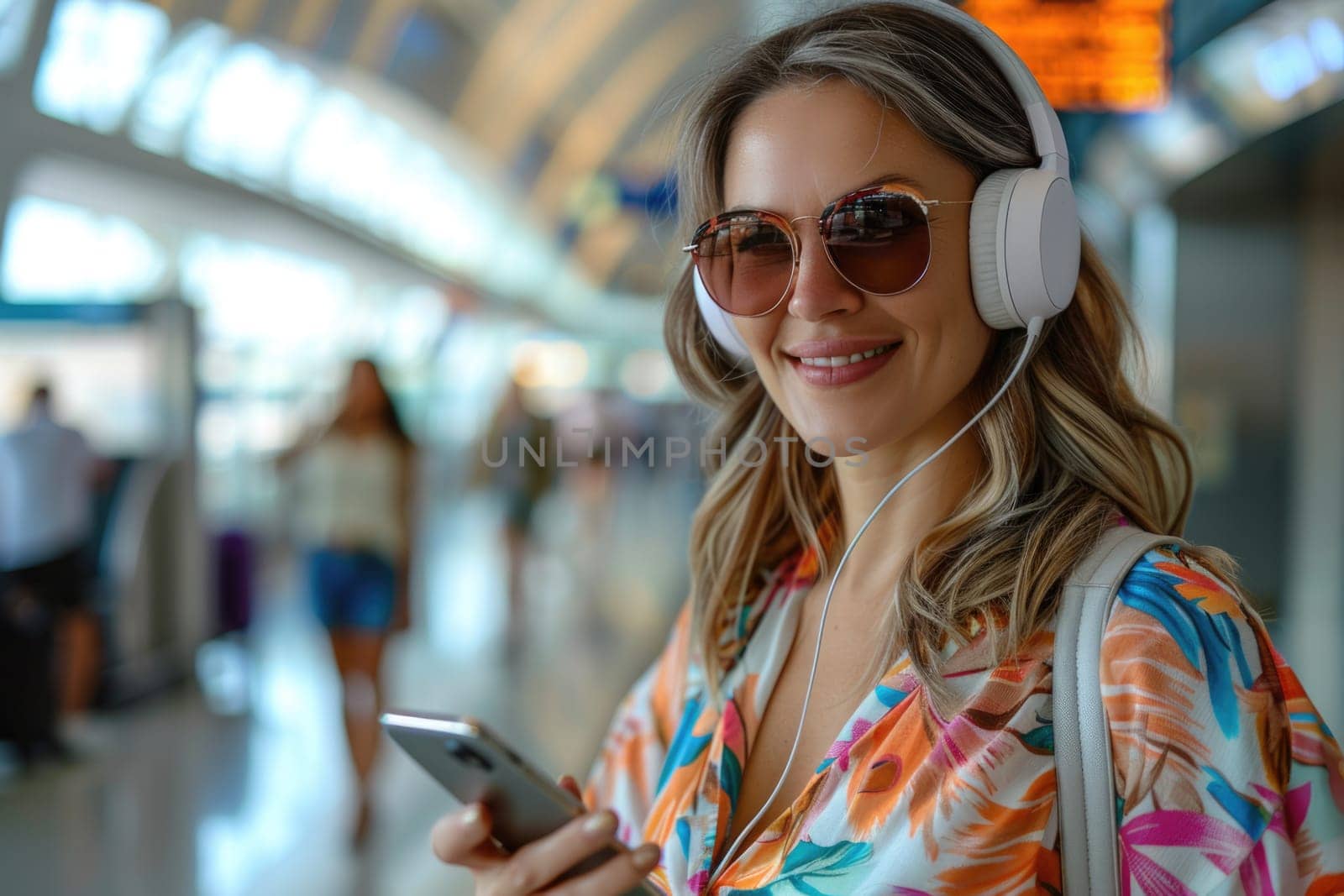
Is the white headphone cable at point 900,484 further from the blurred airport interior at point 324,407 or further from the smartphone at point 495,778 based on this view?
the blurred airport interior at point 324,407

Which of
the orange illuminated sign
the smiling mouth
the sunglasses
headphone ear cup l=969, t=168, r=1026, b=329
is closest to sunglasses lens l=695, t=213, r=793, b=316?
the sunglasses

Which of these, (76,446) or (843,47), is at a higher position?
(843,47)

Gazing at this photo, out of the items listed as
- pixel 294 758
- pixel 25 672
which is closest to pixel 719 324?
pixel 294 758

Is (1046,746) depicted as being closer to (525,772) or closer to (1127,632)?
(1127,632)

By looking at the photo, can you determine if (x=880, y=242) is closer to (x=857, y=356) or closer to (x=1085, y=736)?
(x=857, y=356)

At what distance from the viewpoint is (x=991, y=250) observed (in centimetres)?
127

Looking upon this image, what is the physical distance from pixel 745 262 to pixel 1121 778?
0.71 m

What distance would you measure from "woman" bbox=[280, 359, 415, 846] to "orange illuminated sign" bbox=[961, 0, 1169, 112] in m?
3.31

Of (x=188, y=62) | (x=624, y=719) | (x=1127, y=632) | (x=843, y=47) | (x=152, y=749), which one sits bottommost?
(x=152, y=749)

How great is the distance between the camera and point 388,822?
16.2 feet

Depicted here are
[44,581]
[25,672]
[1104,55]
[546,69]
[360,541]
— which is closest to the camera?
[1104,55]

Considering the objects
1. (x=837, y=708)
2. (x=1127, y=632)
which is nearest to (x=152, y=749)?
(x=837, y=708)

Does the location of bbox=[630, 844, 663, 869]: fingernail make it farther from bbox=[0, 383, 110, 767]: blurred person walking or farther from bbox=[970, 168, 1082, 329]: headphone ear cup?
bbox=[0, 383, 110, 767]: blurred person walking

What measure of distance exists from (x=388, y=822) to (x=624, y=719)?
3.68 metres
